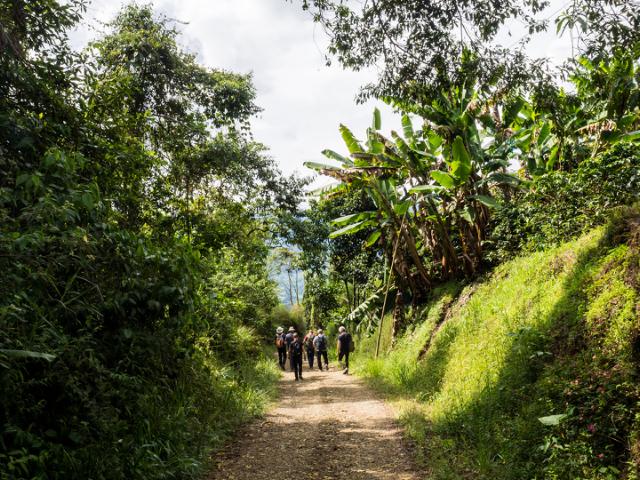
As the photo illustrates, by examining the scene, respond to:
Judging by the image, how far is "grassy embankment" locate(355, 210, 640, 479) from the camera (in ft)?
14.8

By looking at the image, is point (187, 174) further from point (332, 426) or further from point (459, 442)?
point (459, 442)

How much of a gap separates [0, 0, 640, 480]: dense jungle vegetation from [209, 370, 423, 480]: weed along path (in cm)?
38

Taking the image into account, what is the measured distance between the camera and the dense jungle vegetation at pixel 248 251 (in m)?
4.25

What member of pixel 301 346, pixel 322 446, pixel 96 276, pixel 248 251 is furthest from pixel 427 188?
pixel 96 276

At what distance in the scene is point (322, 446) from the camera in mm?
7148

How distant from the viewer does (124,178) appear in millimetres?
6957

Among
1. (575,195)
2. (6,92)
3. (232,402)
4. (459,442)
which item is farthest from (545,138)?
(6,92)

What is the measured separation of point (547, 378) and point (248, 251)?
862cm

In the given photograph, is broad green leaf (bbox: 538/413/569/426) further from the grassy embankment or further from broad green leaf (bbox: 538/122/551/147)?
broad green leaf (bbox: 538/122/551/147)

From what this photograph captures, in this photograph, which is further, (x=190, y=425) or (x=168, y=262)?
(x=190, y=425)

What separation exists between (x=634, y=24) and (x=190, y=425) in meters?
7.68

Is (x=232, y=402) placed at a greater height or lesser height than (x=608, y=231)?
lesser

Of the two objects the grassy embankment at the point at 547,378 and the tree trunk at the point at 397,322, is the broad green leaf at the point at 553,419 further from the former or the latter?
the tree trunk at the point at 397,322

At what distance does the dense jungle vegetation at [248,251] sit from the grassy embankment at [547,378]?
0.11 feet
